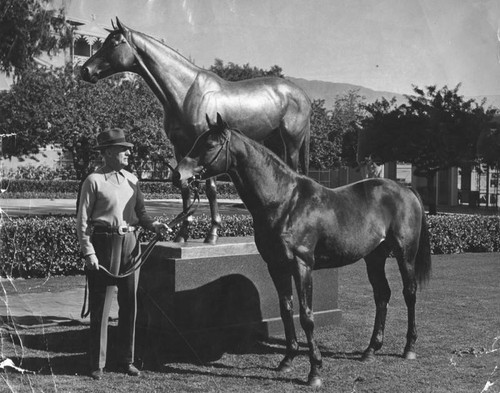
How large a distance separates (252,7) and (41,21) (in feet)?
25.4

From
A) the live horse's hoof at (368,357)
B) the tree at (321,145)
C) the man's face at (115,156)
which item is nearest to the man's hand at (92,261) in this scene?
the man's face at (115,156)

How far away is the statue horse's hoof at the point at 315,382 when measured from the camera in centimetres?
538

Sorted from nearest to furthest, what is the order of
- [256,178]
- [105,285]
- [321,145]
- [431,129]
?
[256,178] → [105,285] → [431,129] → [321,145]

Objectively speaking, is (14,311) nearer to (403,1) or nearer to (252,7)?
(252,7)

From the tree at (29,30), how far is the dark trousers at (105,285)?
25.2 ft

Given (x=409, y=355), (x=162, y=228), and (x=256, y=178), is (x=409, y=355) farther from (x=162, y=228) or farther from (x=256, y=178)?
(x=162, y=228)

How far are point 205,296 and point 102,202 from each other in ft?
5.35

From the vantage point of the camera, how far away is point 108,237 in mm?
5574

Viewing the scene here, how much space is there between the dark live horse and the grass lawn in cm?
29

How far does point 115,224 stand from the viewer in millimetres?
5602

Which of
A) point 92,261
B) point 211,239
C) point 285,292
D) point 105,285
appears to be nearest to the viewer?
point 92,261

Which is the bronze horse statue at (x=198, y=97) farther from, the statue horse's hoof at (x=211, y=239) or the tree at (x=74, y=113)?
the tree at (x=74, y=113)

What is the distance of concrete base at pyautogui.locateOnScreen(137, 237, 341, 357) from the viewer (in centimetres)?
646

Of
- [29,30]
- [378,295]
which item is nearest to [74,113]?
[29,30]
